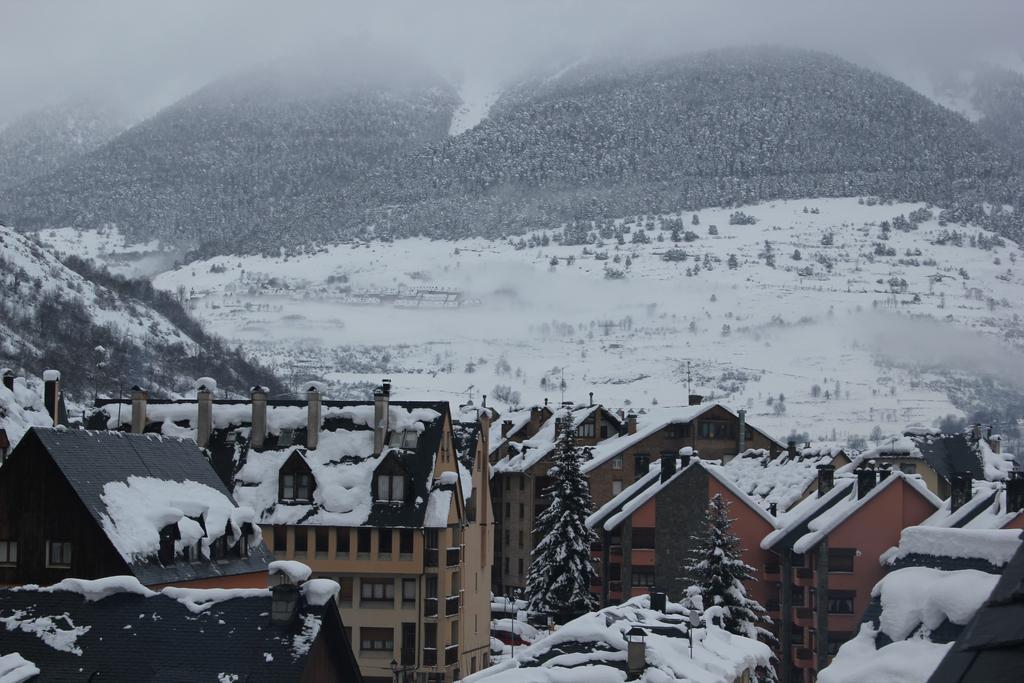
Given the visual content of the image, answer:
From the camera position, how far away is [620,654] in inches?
1967

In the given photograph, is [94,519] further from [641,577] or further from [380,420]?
[641,577]

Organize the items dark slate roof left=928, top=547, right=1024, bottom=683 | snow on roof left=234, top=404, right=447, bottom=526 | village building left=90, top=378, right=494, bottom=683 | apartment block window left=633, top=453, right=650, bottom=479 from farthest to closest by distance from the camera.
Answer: apartment block window left=633, top=453, right=650, bottom=479
snow on roof left=234, top=404, right=447, bottom=526
village building left=90, top=378, right=494, bottom=683
dark slate roof left=928, top=547, right=1024, bottom=683

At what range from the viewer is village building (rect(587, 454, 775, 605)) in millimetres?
89688

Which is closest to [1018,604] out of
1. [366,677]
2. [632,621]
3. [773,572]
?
[632,621]

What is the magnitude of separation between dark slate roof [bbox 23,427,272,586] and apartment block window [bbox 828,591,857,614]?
34.4m

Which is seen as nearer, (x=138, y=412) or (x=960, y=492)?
(x=960, y=492)

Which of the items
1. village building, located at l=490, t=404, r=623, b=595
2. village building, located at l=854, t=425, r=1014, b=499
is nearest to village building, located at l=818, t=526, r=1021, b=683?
village building, located at l=854, t=425, r=1014, b=499

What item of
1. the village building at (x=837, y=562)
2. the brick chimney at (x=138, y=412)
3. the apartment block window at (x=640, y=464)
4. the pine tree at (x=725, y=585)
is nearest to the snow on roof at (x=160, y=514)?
the brick chimney at (x=138, y=412)

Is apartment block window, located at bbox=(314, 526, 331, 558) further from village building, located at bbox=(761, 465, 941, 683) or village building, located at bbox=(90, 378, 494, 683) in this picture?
village building, located at bbox=(761, 465, 941, 683)

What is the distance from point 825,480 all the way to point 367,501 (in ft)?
94.3

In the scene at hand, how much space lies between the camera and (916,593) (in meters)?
36.3

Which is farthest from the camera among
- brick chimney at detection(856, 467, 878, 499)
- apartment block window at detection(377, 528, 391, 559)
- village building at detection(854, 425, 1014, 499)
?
village building at detection(854, 425, 1014, 499)

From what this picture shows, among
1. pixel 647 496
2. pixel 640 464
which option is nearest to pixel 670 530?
pixel 647 496

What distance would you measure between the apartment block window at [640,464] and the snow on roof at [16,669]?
88.5m
